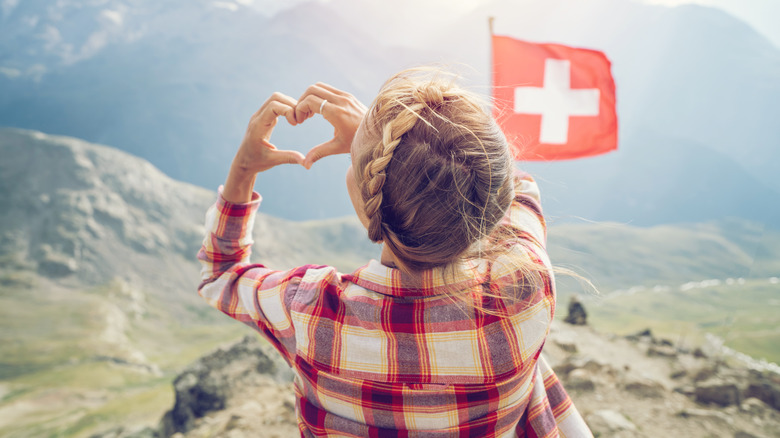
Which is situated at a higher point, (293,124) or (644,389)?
(293,124)

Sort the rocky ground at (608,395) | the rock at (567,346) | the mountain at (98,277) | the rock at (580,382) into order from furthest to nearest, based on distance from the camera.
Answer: the mountain at (98,277) < the rock at (567,346) < the rock at (580,382) < the rocky ground at (608,395)

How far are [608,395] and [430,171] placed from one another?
7.39 meters

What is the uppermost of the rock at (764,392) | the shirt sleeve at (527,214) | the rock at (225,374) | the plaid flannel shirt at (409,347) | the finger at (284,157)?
the finger at (284,157)

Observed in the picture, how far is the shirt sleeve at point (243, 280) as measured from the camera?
160cm

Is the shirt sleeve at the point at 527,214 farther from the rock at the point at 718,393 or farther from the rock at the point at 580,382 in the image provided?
the rock at the point at 718,393

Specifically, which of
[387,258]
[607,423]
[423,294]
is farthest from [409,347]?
[607,423]

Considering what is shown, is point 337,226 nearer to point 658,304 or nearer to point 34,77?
point 658,304

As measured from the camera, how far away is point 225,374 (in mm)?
9055

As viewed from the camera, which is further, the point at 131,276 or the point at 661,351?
the point at 131,276

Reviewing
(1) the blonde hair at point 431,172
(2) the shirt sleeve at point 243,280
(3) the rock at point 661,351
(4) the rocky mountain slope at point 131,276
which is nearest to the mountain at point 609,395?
(3) the rock at point 661,351

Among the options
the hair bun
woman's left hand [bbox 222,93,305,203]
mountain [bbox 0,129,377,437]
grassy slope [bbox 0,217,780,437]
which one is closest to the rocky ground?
woman's left hand [bbox 222,93,305,203]

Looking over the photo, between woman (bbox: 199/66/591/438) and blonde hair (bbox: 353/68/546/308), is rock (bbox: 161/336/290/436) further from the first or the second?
blonde hair (bbox: 353/68/546/308)

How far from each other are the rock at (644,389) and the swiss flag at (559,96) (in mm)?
4181

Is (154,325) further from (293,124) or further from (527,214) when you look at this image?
(527,214)
